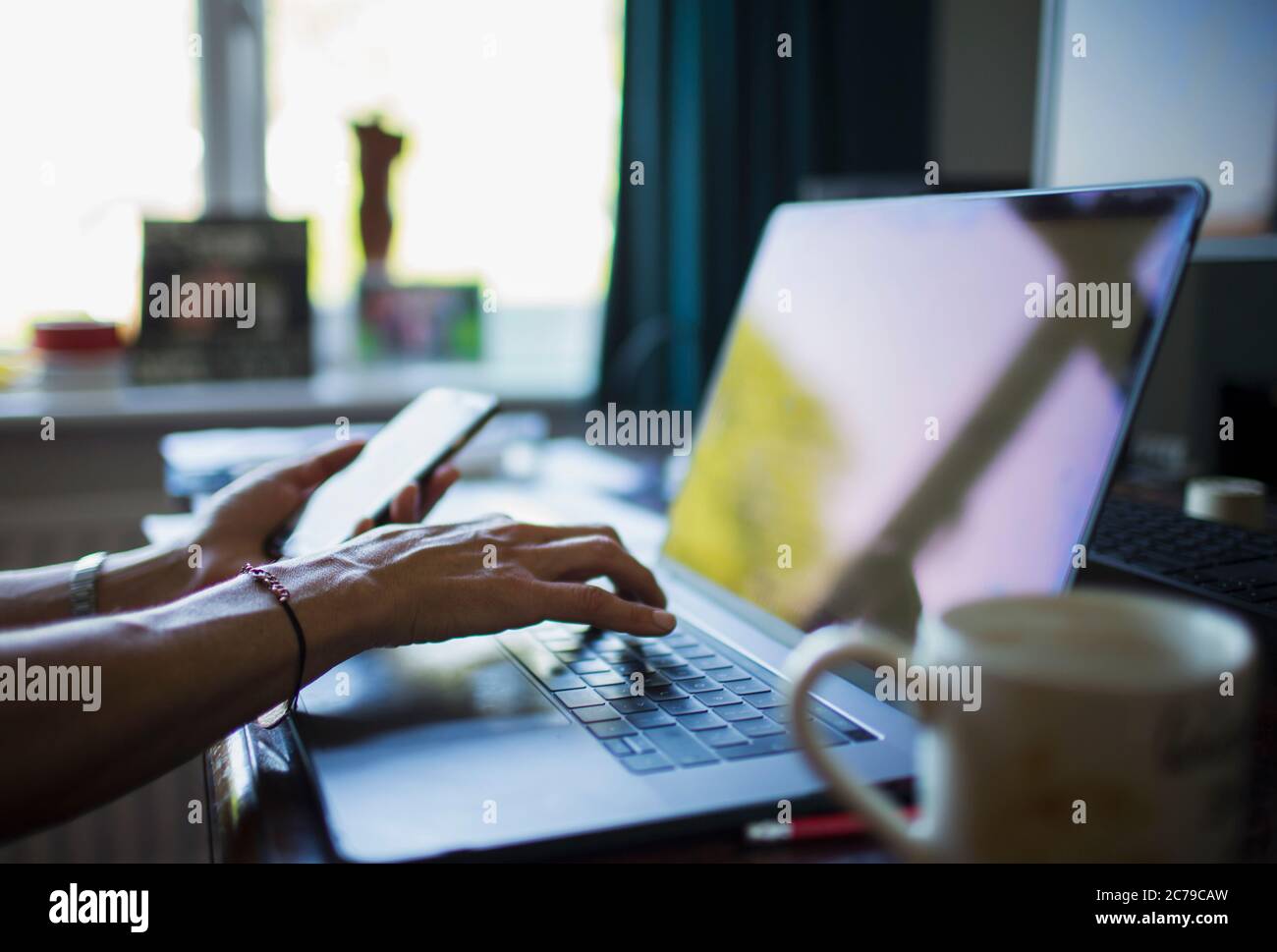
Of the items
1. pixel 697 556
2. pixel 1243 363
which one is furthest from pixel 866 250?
pixel 1243 363

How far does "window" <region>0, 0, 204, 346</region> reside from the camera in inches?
75.7

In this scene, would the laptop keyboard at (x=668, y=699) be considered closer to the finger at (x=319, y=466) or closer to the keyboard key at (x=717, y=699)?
the keyboard key at (x=717, y=699)

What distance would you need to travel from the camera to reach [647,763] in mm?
492

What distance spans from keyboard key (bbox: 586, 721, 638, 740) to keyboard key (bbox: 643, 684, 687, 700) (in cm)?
4

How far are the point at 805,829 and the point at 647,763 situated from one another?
79 millimetres

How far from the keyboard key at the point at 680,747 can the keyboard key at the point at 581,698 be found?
0.16ft

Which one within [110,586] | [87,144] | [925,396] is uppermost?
[87,144]

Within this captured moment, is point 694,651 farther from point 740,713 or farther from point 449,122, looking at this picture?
point 449,122

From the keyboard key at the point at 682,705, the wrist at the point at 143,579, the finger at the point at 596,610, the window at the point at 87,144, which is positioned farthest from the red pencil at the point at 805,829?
the window at the point at 87,144

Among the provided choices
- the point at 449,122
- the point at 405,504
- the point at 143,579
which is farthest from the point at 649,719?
the point at 449,122

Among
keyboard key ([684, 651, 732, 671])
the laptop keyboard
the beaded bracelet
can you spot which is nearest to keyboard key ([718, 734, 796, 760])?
the laptop keyboard

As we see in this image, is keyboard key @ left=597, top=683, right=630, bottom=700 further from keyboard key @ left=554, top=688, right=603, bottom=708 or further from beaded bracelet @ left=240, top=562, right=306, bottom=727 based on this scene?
beaded bracelet @ left=240, top=562, right=306, bottom=727

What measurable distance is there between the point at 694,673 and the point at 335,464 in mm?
488

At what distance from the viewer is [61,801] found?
504 millimetres
